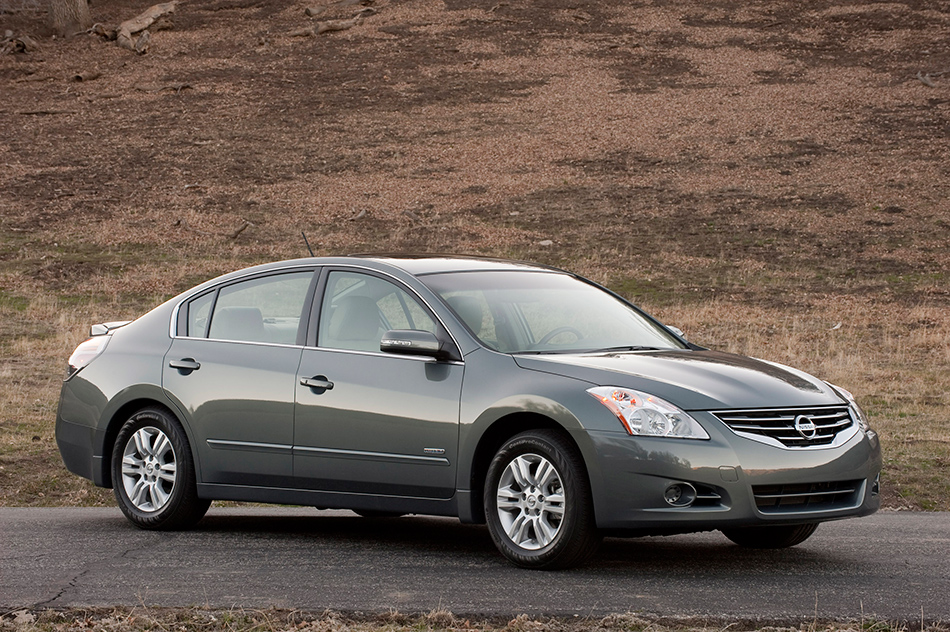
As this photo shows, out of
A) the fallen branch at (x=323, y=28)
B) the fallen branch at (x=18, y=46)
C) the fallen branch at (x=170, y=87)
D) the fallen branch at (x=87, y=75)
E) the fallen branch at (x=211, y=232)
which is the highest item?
the fallen branch at (x=323, y=28)

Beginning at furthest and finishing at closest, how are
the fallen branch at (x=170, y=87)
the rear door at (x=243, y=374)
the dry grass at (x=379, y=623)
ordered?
the fallen branch at (x=170, y=87), the rear door at (x=243, y=374), the dry grass at (x=379, y=623)

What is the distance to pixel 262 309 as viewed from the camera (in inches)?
352

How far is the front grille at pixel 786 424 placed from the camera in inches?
272

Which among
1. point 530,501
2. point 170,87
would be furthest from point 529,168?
point 530,501

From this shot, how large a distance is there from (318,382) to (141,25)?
42.0 metres

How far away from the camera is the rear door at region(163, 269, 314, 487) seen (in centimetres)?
824

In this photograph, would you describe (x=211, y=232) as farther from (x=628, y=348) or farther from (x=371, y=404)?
(x=628, y=348)

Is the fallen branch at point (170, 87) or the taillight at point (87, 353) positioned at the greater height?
the fallen branch at point (170, 87)

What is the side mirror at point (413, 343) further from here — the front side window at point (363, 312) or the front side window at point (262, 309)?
the front side window at point (262, 309)

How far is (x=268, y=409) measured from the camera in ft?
27.1

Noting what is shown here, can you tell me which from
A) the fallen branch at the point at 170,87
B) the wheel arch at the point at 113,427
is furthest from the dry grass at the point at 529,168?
the wheel arch at the point at 113,427

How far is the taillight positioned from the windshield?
8.56ft

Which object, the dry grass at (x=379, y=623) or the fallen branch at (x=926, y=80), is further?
the fallen branch at (x=926, y=80)

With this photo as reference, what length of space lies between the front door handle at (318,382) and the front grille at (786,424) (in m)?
2.30
